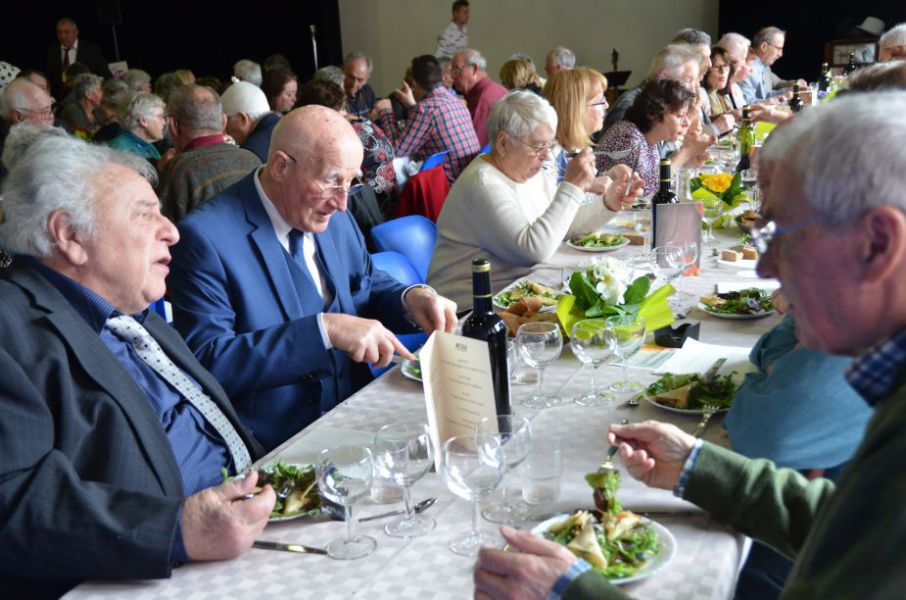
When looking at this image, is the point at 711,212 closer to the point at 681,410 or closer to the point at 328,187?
the point at 328,187

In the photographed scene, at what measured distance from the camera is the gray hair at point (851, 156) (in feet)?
3.03

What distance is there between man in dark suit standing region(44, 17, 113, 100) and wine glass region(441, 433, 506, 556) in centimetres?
1132

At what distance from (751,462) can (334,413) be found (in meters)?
0.94

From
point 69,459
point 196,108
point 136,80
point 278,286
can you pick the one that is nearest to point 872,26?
point 136,80

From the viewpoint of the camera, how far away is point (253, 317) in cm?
244

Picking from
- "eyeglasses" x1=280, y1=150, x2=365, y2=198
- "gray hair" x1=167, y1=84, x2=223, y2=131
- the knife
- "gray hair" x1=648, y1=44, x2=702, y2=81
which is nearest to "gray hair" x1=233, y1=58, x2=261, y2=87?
"gray hair" x1=167, y1=84, x2=223, y2=131

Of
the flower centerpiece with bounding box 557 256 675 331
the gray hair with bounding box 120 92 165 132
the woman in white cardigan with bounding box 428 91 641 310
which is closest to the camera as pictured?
the flower centerpiece with bounding box 557 256 675 331

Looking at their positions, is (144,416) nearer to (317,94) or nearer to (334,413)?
(334,413)

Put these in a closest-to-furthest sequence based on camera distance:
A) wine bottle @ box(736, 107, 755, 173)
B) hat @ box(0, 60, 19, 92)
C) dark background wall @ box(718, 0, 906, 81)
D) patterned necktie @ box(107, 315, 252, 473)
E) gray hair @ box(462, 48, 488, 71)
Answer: patterned necktie @ box(107, 315, 252, 473) → wine bottle @ box(736, 107, 755, 173) → gray hair @ box(462, 48, 488, 71) → hat @ box(0, 60, 19, 92) → dark background wall @ box(718, 0, 906, 81)

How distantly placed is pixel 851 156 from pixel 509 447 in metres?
0.74

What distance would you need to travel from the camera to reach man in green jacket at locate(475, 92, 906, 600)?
0.89 metres

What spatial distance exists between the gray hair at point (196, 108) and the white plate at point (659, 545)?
3.84 m

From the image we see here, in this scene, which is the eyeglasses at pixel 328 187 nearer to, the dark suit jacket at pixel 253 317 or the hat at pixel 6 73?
the dark suit jacket at pixel 253 317

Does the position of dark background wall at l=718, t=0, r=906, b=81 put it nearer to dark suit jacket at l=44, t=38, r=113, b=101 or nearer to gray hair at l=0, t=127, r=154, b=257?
dark suit jacket at l=44, t=38, r=113, b=101
